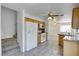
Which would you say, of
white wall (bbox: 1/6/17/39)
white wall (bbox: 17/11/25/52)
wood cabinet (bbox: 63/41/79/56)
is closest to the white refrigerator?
white wall (bbox: 17/11/25/52)

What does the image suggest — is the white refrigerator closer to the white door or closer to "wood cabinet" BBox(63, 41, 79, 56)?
the white door

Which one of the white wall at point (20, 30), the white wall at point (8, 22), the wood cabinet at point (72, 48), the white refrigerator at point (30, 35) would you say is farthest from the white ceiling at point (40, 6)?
the wood cabinet at point (72, 48)

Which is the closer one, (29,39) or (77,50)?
(77,50)

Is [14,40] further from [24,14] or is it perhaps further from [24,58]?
[24,58]

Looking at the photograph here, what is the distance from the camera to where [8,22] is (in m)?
6.02

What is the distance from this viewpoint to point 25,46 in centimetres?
596

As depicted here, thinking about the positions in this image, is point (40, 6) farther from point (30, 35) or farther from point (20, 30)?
point (30, 35)

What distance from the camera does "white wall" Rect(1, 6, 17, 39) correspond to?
5.70 meters

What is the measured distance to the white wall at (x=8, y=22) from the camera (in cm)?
570

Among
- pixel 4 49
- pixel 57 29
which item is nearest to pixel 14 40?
pixel 4 49

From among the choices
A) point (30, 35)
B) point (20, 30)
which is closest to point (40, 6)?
point (20, 30)

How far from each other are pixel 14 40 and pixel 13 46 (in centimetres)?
53

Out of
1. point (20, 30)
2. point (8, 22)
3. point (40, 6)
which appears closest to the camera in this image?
point (40, 6)

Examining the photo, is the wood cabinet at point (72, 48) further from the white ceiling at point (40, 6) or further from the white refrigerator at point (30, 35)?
the white refrigerator at point (30, 35)
